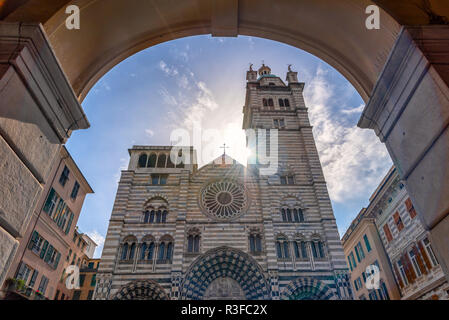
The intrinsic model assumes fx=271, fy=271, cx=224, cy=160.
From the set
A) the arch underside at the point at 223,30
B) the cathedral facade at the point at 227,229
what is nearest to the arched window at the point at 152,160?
the cathedral facade at the point at 227,229

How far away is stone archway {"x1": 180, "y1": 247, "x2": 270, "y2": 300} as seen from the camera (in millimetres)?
19422

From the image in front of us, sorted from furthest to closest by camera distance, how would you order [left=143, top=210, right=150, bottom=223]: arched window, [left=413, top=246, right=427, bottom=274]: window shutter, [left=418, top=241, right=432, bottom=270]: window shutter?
[left=143, top=210, right=150, bottom=223]: arched window < [left=413, top=246, right=427, bottom=274]: window shutter < [left=418, top=241, right=432, bottom=270]: window shutter

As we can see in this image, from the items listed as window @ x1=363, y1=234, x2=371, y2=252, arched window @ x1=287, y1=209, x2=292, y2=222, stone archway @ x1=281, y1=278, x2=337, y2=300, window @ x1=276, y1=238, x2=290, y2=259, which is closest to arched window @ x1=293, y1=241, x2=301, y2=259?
window @ x1=276, y1=238, x2=290, y2=259

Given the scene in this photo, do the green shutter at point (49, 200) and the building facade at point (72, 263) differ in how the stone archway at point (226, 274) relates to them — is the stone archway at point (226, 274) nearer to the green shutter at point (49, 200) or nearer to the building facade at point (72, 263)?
the green shutter at point (49, 200)

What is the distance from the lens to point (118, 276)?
63.7ft

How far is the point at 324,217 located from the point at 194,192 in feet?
36.4

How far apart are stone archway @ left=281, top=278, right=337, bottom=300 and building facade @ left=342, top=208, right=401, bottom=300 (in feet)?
20.7

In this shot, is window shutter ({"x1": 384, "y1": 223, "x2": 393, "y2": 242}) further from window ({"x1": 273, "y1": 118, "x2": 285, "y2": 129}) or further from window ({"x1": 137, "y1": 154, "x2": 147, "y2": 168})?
window ({"x1": 137, "y1": 154, "x2": 147, "y2": 168})

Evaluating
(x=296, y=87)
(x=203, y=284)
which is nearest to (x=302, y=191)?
(x=203, y=284)

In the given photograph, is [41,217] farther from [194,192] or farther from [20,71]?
[20,71]

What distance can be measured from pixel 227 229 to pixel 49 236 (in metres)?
12.9

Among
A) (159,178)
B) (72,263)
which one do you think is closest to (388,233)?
(159,178)

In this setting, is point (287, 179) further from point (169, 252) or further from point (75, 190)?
point (75, 190)

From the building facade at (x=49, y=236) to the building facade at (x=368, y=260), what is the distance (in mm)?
24437
